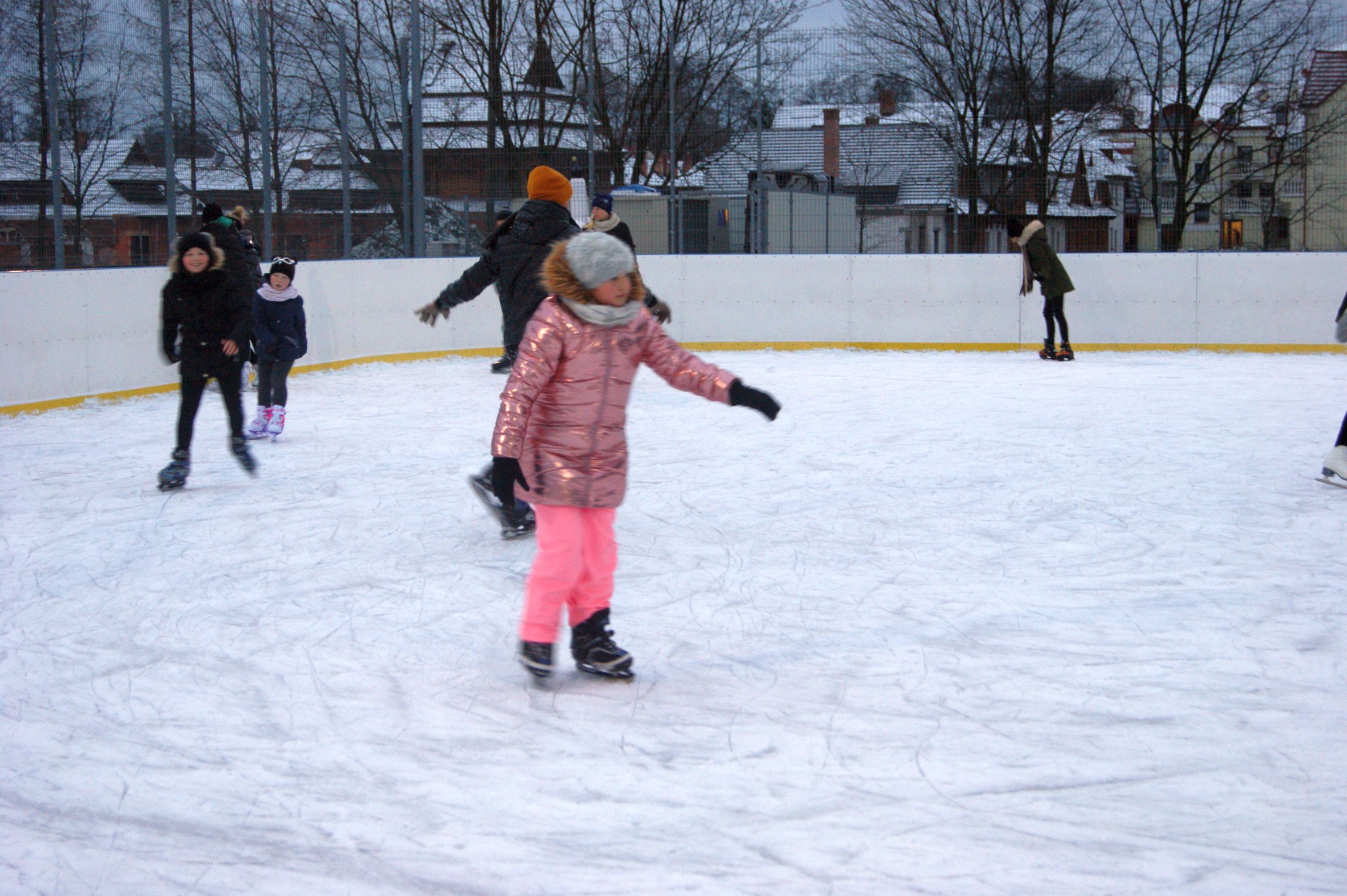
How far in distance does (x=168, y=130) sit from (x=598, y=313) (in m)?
7.80

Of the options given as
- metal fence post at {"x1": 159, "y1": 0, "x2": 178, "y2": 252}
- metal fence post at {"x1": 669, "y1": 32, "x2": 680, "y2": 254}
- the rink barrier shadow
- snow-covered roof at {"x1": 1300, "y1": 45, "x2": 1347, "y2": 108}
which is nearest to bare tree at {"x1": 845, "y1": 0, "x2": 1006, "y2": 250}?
metal fence post at {"x1": 669, "y1": 32, "x2": 680, "y2": 254}

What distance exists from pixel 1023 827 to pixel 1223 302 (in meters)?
11.1

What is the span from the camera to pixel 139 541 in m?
4.71

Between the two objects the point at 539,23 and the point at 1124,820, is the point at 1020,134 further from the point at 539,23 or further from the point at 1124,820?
the point at 1124,820

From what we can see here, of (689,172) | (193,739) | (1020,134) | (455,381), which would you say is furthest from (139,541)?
(1020,134)

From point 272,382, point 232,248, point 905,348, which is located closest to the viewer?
point 272,382

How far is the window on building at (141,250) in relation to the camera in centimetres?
914

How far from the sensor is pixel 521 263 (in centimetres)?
468

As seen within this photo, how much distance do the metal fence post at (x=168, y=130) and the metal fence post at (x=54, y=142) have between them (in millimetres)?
988

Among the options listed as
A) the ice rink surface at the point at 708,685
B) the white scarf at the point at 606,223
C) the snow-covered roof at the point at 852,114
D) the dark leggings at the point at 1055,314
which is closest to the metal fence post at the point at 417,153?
the snow-covered roof at the point at 852,114

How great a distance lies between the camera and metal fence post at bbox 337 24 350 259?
1166 centimetres

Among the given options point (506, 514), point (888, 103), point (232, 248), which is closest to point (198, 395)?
point (506, 514)

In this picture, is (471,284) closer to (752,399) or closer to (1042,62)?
(752,399)

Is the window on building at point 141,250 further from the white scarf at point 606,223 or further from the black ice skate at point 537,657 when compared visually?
the black ice skate at point 537,657
